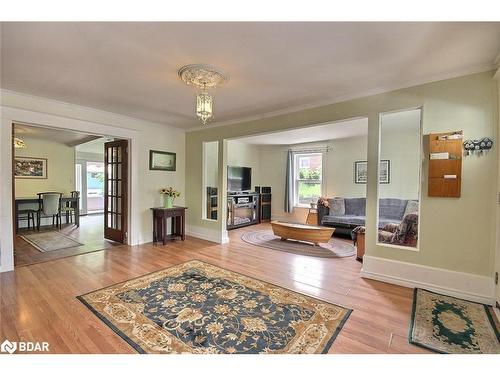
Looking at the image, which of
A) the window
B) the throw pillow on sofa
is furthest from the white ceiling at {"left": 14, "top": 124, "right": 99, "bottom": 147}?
the throw pillow on sofa

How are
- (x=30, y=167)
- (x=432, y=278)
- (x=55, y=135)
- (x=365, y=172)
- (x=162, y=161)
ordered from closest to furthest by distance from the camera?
(x=432, y=278)
(x=162, y=161)
(x=55, y=135)
(x=365, y=172)
(x=30, y=167)

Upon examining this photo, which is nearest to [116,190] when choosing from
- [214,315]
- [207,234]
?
[207,234]

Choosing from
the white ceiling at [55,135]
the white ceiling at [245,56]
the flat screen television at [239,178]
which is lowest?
the flat screen television at [239,178]

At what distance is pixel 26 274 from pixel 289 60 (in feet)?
12.8

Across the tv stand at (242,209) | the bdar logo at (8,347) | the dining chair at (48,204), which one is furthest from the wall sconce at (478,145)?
the dining chair at (48,204)

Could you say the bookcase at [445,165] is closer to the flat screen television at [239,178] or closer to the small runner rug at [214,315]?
the small runner rug at [214,315]

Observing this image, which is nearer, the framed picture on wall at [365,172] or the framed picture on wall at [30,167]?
the framed picture on wall at [365,172]

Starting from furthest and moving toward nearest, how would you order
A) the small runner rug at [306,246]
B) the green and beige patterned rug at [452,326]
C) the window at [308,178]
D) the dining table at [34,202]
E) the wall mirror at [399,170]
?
the window at [308,178], the dining table at [34,202], the wall mirror at [399,170], the small runner rug at [306,246], the green and beige patterned rug at [452,326]

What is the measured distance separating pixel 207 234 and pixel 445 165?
156 inches

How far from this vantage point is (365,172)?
233 inches

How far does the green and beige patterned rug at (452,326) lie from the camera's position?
5.49ft

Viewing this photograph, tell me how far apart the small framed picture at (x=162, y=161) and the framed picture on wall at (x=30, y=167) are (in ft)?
13.0

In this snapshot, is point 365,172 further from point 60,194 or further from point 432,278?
point 60,194
